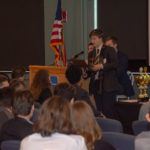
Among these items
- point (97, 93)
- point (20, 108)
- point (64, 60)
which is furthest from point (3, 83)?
point (64, 60)

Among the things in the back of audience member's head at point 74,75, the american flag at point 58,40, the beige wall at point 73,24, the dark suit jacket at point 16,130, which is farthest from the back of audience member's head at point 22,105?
the beige wall at point 73,24

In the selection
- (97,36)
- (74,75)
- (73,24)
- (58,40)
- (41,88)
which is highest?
(73,24)

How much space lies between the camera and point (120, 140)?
2.37 meters

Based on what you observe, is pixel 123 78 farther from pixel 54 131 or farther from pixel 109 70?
pixel 54 131

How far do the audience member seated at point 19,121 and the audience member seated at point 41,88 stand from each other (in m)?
1.49

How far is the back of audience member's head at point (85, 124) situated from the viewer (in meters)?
2.31

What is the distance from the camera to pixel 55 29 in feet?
24.8

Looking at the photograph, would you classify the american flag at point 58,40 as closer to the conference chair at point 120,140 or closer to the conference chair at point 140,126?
the conference chair at point 140,126

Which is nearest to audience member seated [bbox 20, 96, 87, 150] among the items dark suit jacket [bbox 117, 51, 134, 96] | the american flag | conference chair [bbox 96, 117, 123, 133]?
conference chair [bbox 96, 117, 123, 133]

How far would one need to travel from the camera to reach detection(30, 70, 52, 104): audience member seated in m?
4.36

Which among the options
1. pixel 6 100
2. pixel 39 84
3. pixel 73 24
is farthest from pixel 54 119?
pixel 73 24

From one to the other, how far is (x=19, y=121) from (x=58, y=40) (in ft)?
16.5

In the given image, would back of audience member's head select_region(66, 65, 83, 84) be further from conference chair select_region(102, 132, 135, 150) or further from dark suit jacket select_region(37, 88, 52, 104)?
conference chair select_region(102, 132, 135, 150)

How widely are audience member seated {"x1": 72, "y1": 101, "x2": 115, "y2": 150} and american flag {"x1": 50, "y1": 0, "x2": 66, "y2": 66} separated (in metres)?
5.01
